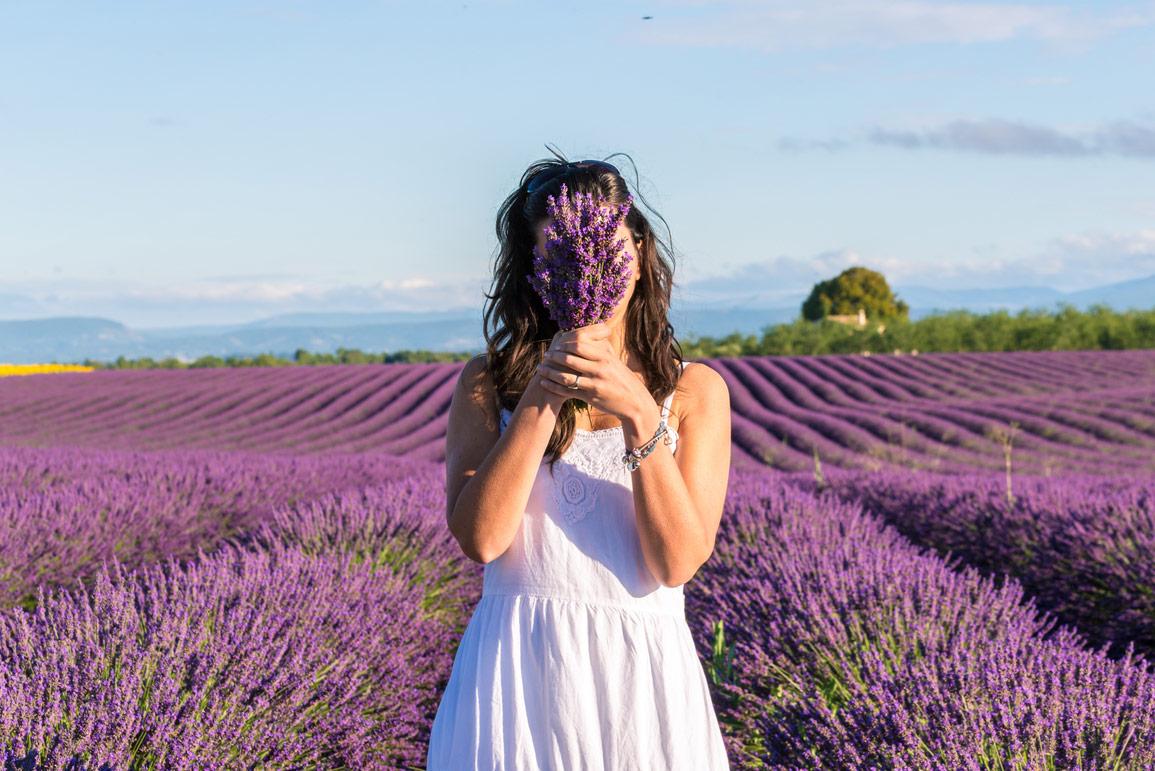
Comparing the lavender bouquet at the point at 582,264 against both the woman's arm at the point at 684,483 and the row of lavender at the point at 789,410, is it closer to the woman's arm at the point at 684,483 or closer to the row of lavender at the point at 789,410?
the woman's arm at the point at 684,483

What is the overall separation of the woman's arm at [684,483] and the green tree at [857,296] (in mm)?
49238

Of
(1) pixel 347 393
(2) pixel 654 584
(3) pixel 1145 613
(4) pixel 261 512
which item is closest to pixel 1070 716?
(2) pixel 654 584

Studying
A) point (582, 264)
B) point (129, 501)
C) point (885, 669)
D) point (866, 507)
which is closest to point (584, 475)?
point (582, 264)

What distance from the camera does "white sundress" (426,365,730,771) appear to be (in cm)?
167

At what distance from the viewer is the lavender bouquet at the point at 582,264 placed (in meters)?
1.53

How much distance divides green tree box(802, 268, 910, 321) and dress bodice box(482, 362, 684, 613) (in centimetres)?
4933

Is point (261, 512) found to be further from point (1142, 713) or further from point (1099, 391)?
point (1099, 391)

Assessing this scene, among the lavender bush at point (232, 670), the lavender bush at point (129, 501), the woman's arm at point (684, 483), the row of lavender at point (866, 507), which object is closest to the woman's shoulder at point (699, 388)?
the woman's arm at point (684, 483)

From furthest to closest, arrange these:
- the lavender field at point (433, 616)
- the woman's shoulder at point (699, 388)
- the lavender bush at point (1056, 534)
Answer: the lavender bush at point (1056, 534)
the lavender field at point (433, 616)
the woman's shoulder at point (699, 388)

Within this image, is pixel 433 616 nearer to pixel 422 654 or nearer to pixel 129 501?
pixel 422 654

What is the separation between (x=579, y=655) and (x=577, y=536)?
7.2 inches

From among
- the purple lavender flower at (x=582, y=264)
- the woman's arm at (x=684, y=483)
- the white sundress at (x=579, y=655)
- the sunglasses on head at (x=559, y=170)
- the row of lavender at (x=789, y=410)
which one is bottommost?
the row of lavender at (x=789, y=410)

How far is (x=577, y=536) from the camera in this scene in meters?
1.74

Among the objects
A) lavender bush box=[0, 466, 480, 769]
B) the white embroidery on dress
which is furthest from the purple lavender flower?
lavender bush box=[0, 466, 480, 769]
